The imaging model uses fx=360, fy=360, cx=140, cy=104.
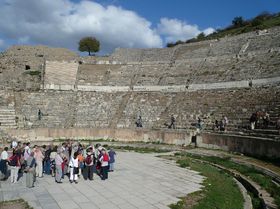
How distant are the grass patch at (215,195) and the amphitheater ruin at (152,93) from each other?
456 cm

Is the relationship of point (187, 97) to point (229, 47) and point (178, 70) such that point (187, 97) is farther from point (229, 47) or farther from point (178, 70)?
point (229, 47)

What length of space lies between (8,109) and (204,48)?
74.9 ft

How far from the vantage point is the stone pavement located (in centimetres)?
1155

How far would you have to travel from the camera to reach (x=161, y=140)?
2845cm

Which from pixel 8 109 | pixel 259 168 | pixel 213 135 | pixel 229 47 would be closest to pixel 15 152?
pixel 259 168

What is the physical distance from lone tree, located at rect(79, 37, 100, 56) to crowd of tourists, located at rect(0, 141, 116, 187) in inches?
1699

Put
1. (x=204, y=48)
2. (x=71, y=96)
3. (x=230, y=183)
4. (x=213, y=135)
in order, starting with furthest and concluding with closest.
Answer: (x=204, y=48), (x=71, y=96), (x=213, y=135), (x=230, y=183)

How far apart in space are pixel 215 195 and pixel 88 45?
4866cm

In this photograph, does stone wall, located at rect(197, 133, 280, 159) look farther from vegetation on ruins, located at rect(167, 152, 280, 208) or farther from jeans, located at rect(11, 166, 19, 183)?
jeans, located at rect(11, 166, 19, 183)

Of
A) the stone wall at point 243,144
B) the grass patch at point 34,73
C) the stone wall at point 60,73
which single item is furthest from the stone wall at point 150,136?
the grass patch at point 34,73

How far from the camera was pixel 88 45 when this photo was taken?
58281 mm

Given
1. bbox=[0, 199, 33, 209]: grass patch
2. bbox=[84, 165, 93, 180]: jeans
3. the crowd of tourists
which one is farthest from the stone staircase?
bbox=[0, 199, 33, 209]: grass patch

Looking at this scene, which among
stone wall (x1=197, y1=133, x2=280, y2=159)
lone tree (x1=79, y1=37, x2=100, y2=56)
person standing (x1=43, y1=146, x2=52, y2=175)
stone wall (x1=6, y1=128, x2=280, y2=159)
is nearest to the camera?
person standing (x1=43, y1=146, x2=52, y2=175)

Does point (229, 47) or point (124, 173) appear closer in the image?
point (124, 173)
